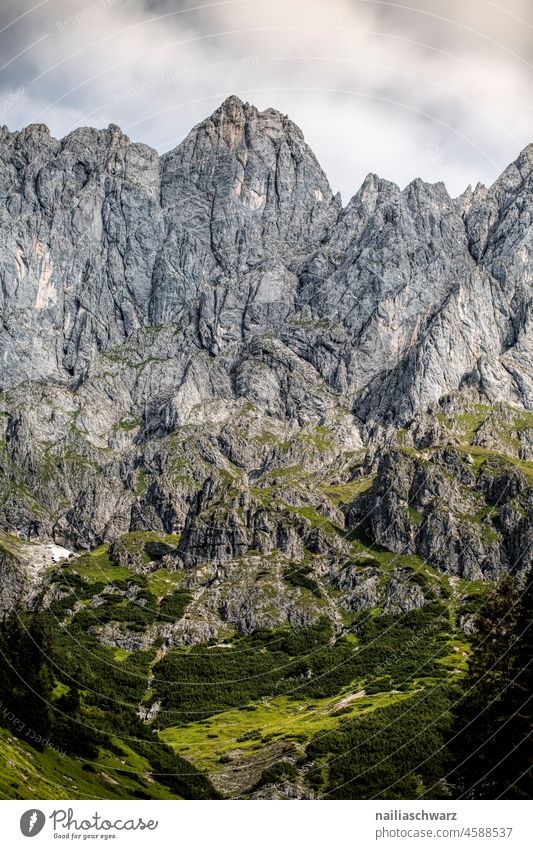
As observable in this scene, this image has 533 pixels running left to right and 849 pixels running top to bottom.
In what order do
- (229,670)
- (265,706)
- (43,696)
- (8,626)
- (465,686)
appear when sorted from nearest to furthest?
(465,686)
(43,696)
(8,626)
(265,706)
(229,670)

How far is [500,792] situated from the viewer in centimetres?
6694

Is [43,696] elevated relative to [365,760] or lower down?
elevated

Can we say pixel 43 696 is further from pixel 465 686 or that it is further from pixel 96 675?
pixel 96 675

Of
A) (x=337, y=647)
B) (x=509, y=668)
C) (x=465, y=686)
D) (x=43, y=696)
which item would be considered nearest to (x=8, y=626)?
(x=43, y=696)

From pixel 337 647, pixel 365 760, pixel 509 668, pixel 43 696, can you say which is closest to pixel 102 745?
pixel 43 696

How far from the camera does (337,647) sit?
194 metres

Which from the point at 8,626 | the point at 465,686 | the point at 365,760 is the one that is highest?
the point at 8,626

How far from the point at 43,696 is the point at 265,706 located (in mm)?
72678

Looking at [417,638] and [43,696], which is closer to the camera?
[43,696]

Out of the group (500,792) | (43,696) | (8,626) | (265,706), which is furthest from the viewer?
(265,706)
